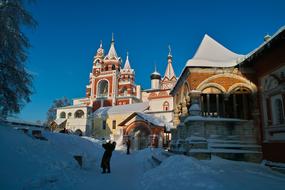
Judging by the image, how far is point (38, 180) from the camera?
607 centimetres

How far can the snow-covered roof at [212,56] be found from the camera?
1196 cm

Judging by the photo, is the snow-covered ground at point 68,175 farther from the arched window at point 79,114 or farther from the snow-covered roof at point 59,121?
the arched window at point 79,114

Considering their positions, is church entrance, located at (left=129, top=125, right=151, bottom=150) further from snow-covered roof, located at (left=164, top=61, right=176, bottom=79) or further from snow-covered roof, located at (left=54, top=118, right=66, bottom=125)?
snow-covered roof, located at (left=164, top=61, right=176, bottom=79)

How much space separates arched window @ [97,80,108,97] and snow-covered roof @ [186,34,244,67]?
44570mm

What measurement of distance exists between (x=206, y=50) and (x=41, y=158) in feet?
33.4

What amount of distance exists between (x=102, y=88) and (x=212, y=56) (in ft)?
159

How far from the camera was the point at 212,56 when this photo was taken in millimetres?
13102

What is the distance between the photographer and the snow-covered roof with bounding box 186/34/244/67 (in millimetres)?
11957

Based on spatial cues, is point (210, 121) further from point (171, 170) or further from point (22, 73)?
point (22, 73)

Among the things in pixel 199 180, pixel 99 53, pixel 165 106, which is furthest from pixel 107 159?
pixel 99 53

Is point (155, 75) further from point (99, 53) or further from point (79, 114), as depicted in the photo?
point (79, 114)

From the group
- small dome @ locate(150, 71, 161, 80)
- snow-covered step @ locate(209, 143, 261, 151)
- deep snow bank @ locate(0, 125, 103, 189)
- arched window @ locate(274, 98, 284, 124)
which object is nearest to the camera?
deep snow bank @ locate(0, 125, 103, 189)

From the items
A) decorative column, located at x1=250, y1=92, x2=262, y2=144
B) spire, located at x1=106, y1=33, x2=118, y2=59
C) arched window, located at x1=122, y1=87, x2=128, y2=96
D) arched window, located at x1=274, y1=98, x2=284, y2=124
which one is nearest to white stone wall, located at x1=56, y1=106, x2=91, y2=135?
arched window, located at x1=122, y1=87, x2=128, y2=96

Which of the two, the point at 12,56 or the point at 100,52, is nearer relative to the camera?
the point at 12,56
